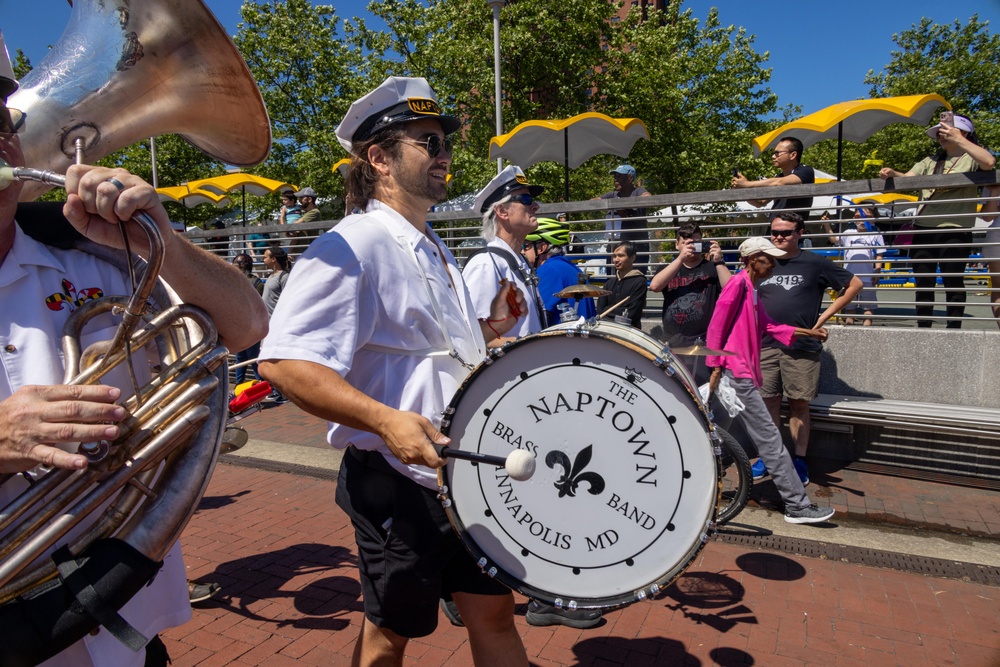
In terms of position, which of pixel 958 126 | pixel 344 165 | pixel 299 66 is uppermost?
pixel 299 66

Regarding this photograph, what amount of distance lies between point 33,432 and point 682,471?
1458mm

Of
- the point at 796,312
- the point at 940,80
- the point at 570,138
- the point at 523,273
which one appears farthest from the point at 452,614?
the point at 940,80

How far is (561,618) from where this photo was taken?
341cm

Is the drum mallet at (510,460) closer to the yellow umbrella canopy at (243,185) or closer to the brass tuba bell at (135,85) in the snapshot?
the brass tuba bell at (135,85)

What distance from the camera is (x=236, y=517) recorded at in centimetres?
497

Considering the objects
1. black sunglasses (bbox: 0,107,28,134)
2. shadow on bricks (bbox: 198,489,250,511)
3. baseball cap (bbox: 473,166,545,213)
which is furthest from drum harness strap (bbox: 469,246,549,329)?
shadow on bricks (bbox: 198,489,250,511)

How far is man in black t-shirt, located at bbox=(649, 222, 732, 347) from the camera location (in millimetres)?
5656

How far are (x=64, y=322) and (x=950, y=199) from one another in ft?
21.3

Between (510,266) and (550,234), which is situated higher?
(550,234)

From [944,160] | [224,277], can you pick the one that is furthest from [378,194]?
[944,160]

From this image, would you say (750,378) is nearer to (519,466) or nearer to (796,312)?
(796,312)

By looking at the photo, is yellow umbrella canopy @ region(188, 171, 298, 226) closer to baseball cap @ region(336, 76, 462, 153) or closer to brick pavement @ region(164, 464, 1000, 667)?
brick pavement @ region(164, 464, 1000, 667)

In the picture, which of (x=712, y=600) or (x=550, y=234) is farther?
(x=550, y=234)

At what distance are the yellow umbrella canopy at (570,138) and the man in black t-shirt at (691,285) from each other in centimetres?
471
